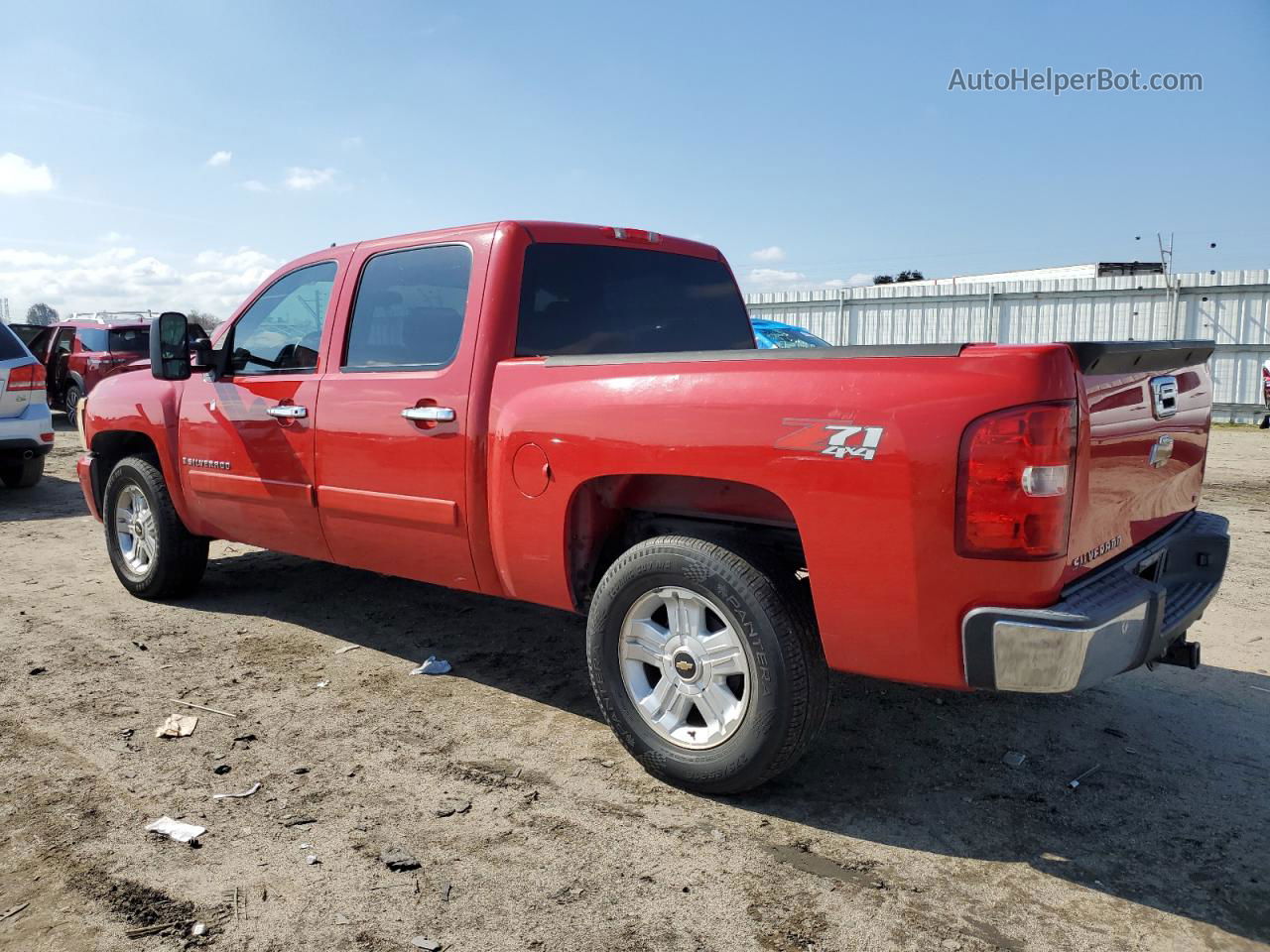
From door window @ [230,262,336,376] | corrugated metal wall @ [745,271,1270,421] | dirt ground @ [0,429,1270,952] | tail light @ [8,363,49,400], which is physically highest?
corrugated metal wall @ [745,271,1270,421]

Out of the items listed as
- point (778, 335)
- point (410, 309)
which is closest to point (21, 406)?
point (410, 309)

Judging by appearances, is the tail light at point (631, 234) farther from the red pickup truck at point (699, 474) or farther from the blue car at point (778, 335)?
the blue car at point (778, 335)

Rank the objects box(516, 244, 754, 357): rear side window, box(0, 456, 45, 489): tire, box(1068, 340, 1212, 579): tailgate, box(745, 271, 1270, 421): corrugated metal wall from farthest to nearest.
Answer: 1. box(745, 271, 1270, 421): corrugated metal wall
2. box(0, 456, 45, 489): tire
3. box(516, 244, 754, 357): rear side window
4. box(1068, 340, 1212, 579): tailgate

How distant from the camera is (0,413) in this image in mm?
9164

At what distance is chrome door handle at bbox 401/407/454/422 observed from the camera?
383cm

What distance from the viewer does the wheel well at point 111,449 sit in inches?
229

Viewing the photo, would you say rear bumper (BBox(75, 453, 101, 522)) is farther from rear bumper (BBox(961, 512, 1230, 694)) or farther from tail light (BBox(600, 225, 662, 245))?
rear bumper (BBox(961, 512, 1230, 694))

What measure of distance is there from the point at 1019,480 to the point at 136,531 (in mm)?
5112

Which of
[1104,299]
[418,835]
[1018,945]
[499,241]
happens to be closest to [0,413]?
[499,241]

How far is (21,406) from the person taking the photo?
30.5ft

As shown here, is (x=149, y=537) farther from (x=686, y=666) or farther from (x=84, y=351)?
(x=84, y=351)

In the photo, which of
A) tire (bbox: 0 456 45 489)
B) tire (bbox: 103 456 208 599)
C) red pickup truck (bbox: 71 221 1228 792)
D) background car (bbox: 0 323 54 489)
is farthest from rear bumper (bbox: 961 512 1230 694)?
tire (bbox: 0 456 45 489)

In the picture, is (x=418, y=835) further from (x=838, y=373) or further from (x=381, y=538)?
(x=838, y=373)

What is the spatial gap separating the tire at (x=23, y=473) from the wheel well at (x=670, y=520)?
8764 millimetres
